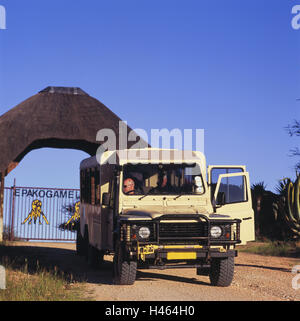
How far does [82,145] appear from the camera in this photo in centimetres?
2625

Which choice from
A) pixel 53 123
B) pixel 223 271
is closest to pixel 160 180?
pixel 223 271

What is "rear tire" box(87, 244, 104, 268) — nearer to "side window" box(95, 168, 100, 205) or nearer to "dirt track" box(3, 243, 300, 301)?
"dirt track" box(3, 243, 300, 301)

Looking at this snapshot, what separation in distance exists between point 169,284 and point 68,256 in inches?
308

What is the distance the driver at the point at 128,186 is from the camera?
38.3 feet

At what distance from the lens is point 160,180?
1183cm

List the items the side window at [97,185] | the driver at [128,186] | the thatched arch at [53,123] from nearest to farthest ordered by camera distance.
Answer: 1. the driver at [128,186]
2. the side window at [97,185]
3. the thatched arch at [53,123]

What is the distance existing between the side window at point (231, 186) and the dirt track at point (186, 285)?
68.4 inches

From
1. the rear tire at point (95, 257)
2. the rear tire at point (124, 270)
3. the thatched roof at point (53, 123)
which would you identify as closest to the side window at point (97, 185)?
the rear tire at point (95, 257)

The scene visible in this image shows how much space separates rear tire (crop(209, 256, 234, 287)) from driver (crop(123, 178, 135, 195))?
2.12 m

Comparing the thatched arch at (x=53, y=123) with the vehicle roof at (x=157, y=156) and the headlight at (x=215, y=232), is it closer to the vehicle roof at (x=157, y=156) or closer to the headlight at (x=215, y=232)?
the vehicle roof at (x=157, y=156)

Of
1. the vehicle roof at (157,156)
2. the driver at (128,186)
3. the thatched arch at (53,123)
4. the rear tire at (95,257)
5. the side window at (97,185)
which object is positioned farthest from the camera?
the thatched arch at (53,123)

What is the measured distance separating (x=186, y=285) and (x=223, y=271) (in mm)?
860

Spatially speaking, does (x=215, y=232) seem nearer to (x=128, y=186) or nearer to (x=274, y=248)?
(x=128, y=186)

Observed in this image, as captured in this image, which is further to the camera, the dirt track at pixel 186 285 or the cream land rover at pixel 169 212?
the cream land rover at pixel 169 212
